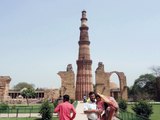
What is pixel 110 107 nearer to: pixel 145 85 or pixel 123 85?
pixel 123 85

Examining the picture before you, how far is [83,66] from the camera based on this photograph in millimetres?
42562

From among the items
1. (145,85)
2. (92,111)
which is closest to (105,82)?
(145,85)

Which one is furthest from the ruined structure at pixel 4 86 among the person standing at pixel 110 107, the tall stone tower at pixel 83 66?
the person standing at pixel 110 107

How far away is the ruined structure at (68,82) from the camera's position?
39.5m

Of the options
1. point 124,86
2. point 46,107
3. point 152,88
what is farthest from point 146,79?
point 46,107

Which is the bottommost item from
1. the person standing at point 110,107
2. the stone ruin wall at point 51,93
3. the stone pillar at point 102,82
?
the person standing at point 110,107

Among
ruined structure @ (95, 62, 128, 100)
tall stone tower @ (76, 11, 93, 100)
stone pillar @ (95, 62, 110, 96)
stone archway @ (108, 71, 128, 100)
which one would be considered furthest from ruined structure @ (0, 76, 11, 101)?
stone archway @ (108, 71, 128, 100)

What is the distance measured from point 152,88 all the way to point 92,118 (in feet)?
158

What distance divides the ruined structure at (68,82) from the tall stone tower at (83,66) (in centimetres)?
251

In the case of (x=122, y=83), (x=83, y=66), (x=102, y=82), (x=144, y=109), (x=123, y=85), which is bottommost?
(x=144, y=109)

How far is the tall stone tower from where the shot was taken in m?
41.9

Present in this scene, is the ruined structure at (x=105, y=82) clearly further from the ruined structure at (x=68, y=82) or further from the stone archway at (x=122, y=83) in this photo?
the ruined structure at (x=68, y=82)

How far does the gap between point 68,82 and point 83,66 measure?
436 cm

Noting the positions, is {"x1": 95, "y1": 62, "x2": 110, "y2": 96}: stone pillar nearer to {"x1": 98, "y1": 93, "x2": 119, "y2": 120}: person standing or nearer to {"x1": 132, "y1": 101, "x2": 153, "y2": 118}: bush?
{"x1": 132, "y1": 101, "x2": 153, "y2": 118}: bush
